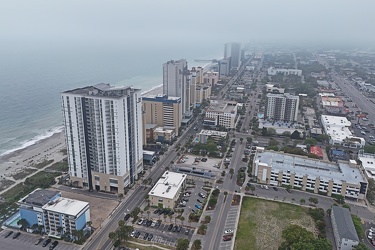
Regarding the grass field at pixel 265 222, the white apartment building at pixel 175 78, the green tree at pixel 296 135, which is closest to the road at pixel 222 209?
the grass field at pixel 265 222

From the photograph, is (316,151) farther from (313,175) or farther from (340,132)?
(340,132)

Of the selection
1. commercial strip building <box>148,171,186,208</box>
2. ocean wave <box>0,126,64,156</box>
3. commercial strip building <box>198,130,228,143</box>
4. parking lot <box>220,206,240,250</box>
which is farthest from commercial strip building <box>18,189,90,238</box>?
commercial strip building <box>198,130,228,143</box>

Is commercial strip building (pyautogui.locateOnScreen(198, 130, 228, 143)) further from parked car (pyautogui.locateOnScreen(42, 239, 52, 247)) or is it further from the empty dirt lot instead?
parked car (pyautogui.locateOnScreen(42, 239, 52, 247))

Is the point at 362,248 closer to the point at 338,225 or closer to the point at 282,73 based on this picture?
the point at 338,225

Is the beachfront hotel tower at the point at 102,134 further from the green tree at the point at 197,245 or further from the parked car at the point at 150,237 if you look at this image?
the green tree at the point at 197,245

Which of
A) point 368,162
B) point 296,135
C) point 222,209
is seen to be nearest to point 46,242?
point 222,209
